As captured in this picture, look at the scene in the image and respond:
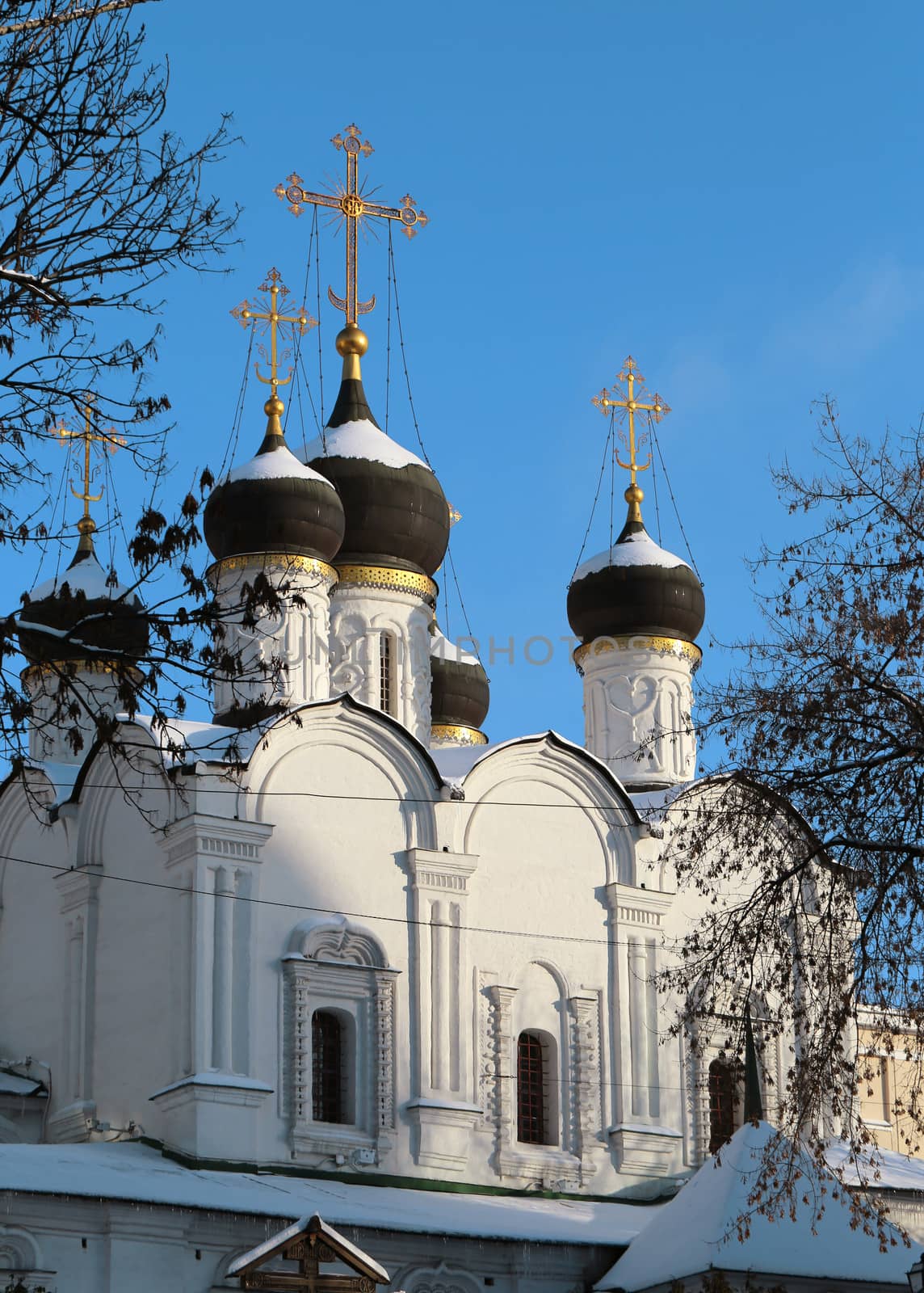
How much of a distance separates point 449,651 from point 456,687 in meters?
0.50

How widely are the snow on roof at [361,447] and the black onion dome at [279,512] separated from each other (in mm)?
1054

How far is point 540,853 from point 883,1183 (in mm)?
3635

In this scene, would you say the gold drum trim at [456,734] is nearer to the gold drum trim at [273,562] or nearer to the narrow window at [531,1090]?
the gold drum trim at [273,562]

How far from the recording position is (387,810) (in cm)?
1672

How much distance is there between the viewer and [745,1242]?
1365cm

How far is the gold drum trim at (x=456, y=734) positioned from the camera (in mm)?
22828

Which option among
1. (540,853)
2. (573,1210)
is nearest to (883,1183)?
(573,1210)

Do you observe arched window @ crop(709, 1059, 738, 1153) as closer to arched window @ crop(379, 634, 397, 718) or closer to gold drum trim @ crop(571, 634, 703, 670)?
arched window @ crop(379, 634, 397, 718)

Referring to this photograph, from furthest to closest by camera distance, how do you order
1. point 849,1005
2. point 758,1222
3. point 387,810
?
point 387,810
point 758,1222
point 849,1005

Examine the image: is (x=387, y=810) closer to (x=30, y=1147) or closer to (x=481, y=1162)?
(x=481, y=1162)

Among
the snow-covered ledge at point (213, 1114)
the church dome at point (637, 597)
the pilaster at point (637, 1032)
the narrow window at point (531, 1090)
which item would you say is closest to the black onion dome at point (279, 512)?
the church dome at point (637, 597)

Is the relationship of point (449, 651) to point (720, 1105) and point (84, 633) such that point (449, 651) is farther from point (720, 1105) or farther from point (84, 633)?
point (84, 633)

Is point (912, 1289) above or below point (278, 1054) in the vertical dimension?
below

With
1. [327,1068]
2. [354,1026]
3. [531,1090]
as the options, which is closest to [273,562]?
[354,1026]
